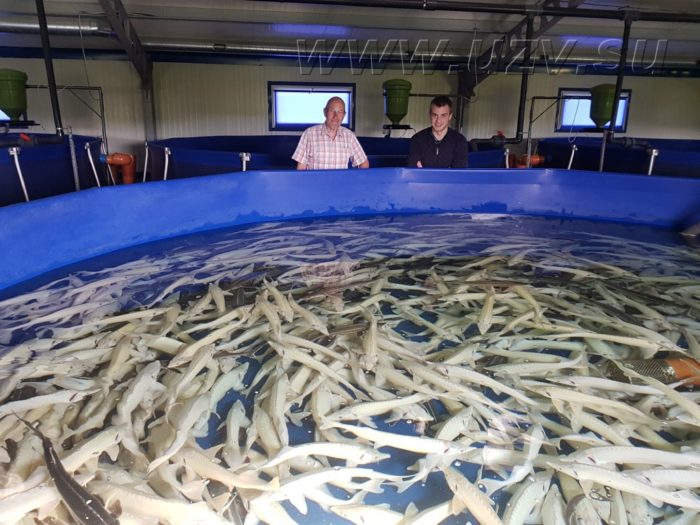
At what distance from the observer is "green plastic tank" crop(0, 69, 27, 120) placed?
4.94m

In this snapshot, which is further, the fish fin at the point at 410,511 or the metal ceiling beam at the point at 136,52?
the metal ceiling beam at the point at 136,52

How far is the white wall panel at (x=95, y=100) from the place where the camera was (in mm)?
8023

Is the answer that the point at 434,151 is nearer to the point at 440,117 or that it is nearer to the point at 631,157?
the point at 440,117

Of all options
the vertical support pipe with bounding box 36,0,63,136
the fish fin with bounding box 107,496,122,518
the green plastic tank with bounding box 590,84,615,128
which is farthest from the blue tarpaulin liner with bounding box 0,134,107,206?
the green plastic tank with bounding box 590,84,615,128

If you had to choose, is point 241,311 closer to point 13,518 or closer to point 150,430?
point 150,430

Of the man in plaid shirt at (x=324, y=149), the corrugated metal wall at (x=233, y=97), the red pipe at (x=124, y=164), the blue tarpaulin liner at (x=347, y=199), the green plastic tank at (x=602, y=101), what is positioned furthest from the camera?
the corrugated metal wall at (x=233, y=97)

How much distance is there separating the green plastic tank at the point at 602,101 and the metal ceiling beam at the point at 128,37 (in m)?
5.34

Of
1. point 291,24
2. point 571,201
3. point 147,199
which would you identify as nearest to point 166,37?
point 291,24

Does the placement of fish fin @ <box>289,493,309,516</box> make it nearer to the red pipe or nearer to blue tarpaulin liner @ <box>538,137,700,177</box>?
blue tarpaulin liner @ <box>538,137,700,177</box>

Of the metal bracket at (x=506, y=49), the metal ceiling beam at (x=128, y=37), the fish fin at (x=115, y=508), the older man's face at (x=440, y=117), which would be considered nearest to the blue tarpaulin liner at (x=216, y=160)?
the older man's face at (x=440, y=117)

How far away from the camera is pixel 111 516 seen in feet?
3.05

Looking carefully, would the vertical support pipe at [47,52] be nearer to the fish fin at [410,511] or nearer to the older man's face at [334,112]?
the older man's face at [334,112]

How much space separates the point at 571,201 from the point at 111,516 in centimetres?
351

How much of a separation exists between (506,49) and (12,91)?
6064 millimetres
